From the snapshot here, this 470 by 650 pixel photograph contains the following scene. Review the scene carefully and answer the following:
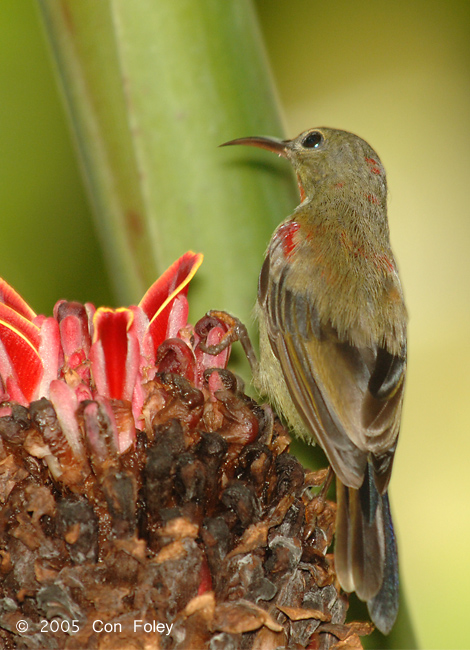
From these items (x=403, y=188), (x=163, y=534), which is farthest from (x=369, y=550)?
(x=403, y=188)

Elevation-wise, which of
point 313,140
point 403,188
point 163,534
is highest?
point 313,140

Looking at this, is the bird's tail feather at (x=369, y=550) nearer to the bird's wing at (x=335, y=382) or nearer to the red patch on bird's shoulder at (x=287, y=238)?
the bird's wing at (x=335, y=382)

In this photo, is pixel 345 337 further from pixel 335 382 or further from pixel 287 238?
pixel 287 238

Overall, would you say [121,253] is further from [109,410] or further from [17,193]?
[17,193]

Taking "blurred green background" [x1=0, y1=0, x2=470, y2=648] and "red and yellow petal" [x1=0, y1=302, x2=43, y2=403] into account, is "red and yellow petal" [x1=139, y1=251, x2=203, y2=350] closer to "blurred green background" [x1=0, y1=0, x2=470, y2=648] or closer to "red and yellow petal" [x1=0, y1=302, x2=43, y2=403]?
"red and yellow petal" [x1=0, y1=302, x2=43, y2=403]

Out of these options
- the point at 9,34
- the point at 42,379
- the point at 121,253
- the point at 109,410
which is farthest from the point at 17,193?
the point at 109,410

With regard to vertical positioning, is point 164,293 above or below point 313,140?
below

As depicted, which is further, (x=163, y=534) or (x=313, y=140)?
(x=313, y=140)
